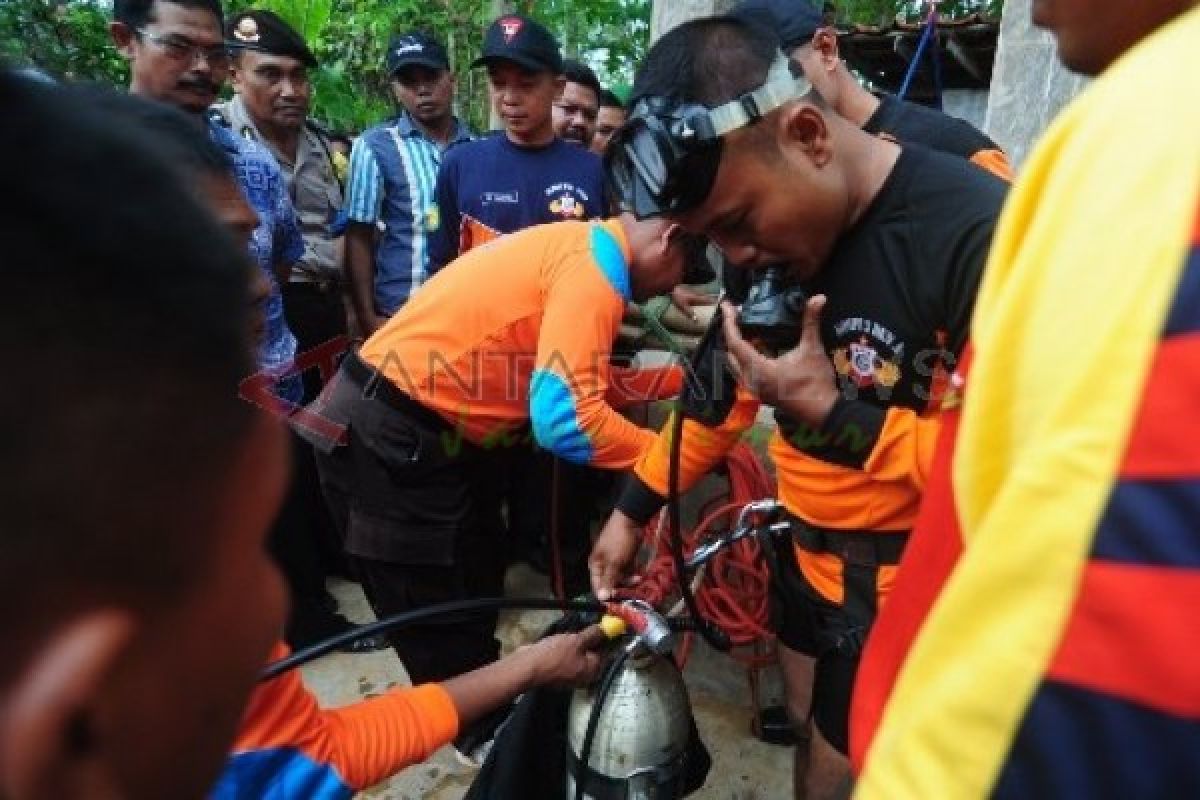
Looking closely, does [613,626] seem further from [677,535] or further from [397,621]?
[397,621]

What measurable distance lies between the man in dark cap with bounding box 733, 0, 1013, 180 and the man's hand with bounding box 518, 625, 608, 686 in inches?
75.9

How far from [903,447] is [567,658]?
87 centimetres

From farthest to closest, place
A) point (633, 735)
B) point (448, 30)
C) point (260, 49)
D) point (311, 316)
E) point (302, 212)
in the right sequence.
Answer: point (448, 30) → point (302, 212) → point (260, 49) → point (311, 316) → point (633, 735)

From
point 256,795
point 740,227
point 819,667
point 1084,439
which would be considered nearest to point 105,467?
point 1084,439

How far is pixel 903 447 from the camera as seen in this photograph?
1651 mm

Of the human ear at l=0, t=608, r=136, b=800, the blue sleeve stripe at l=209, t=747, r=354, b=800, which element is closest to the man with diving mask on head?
the blue sleeve stripe at l=209, t=747, r=354, b=800

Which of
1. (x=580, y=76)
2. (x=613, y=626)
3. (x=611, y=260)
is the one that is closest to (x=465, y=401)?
(x=611, y=260)

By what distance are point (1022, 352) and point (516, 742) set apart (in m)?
1.72

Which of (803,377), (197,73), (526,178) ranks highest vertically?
(197,73)

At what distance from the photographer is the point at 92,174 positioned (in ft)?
1.68

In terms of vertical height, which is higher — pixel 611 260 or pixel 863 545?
pixel 611 260

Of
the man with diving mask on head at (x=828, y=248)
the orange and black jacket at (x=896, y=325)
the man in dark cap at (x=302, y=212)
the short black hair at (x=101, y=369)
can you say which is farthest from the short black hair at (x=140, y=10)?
the short black hair at (x=101, y=369)

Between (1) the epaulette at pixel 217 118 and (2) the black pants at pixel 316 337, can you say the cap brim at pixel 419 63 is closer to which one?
(1) the epaulette at pixel 217 118

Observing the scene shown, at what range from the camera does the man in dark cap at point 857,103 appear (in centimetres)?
278
